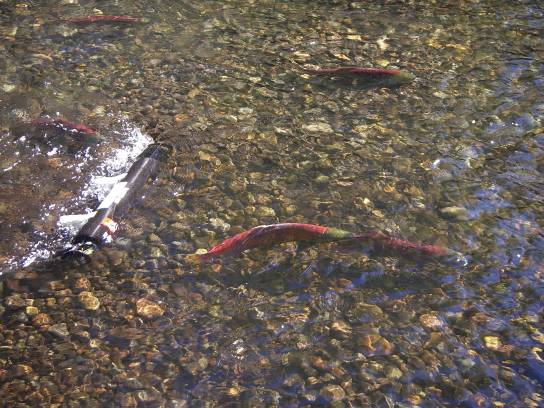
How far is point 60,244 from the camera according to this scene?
4914 mm

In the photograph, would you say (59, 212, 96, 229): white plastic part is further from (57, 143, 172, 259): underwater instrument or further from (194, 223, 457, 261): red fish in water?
(194, 223, 457, 261): red fish in water

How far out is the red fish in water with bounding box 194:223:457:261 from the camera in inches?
192

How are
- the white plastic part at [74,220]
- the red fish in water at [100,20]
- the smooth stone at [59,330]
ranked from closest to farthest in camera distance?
the smooth stone at [59,330]
the white plastic part at [74,220]
the red fish in water at [100,20]

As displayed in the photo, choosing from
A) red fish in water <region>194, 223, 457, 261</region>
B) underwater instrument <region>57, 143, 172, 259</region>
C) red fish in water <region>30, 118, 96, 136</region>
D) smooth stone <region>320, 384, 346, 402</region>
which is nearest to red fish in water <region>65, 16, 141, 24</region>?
red fish in water <region>30, 118, 96, 136</region>

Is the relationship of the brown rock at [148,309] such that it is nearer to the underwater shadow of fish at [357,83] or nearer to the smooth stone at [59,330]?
the smooth stone at [59,330]

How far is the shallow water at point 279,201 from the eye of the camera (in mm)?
3984

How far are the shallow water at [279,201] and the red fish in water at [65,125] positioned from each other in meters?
0.14

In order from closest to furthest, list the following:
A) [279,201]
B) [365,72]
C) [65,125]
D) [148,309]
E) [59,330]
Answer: [59,330] → [148,309] → [279,201] → [65,125] → [365,72]

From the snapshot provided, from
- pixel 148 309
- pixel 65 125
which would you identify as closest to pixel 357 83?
pixel 65 125

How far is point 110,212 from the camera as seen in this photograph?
500 cm

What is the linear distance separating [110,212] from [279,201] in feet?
4.74

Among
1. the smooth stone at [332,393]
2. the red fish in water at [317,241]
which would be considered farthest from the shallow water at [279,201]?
the red fish in water at [317,241]

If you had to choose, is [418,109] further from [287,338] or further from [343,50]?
[287,338]

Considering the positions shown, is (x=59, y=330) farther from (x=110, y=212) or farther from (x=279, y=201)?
(x=279, y=201)
